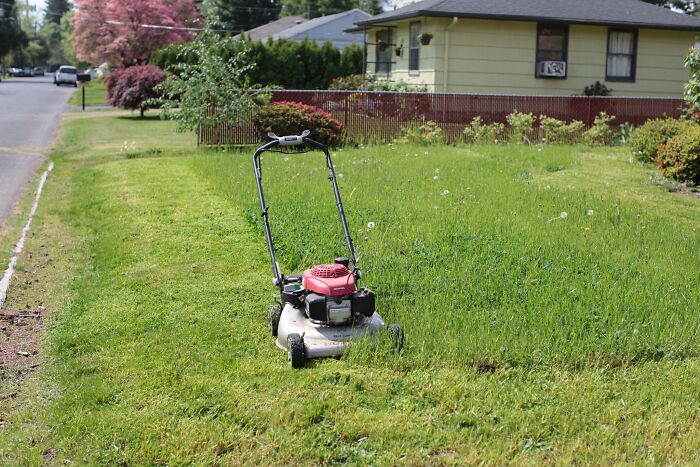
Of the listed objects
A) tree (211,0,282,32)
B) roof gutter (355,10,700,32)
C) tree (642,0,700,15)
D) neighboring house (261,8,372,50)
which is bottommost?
roof gutter (355,10,700,32)

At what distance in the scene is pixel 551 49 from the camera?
73.1 feet

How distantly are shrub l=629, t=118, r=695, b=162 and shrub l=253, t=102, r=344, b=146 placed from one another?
19.7 ft

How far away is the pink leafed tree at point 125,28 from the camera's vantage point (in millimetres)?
44531

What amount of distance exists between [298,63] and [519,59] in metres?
10.8

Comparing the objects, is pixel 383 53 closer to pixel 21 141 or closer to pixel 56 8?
pixel 21 141

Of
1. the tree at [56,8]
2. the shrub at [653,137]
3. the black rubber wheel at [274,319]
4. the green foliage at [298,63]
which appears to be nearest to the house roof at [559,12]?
the green foliage at [298,63]

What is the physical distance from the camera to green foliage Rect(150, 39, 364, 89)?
97.2 feet

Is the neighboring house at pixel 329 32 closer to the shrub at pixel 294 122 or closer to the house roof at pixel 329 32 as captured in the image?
the house roof at pixel 329 32

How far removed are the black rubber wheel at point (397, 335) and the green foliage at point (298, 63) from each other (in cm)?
2450

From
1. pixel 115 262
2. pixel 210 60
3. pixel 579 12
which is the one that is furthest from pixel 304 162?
pixel 579 12

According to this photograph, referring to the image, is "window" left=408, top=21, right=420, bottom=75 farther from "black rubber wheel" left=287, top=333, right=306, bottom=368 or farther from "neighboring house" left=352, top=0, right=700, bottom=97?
"black rubber wheel" left=287, top=333, right=306, bottom=368

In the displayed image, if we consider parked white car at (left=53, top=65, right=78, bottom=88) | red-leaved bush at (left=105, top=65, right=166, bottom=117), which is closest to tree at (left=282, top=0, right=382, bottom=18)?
parked white car at (left=53, top=65, right=78, bottom=88)

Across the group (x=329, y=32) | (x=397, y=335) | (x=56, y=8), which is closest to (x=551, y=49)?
(x=397, y=335)

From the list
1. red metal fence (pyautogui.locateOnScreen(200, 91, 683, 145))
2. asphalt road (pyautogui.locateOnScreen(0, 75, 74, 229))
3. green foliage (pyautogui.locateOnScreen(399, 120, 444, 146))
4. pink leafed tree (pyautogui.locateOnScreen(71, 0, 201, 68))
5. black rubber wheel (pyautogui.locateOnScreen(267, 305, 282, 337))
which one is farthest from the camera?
pink leafed tree (pyautogui.locateOnScreen(71, 0, 201, 68))
